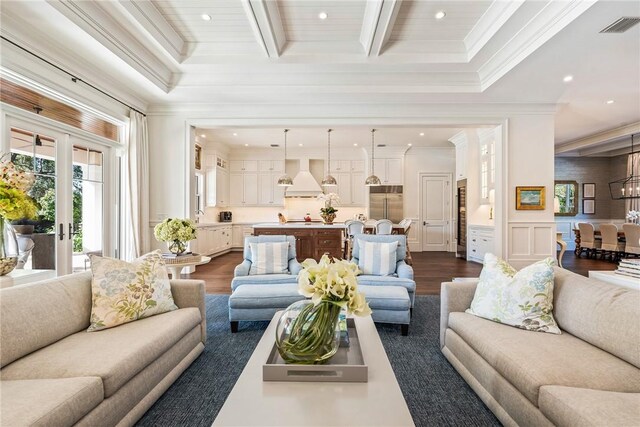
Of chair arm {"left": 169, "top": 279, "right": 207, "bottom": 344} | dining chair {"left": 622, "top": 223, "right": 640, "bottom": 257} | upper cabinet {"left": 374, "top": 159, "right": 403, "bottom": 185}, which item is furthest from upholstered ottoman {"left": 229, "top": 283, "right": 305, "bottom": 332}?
dining chair {"left": 622, "top": 223, "right": 640, "bottom": 257}

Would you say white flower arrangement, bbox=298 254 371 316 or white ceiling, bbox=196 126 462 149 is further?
white ceiling, bbox=196 126 462 149

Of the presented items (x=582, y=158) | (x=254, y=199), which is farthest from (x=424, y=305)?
(x=582, y=158)

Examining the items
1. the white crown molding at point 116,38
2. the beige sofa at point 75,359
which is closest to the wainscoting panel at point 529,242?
the beige sofa at point 75,359

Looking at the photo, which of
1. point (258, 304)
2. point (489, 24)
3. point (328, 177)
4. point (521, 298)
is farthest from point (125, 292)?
point (328, 177)

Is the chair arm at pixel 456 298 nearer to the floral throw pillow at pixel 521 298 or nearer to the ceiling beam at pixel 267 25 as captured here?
the floral throw pillow at pixel 521 298

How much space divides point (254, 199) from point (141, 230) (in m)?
4.46

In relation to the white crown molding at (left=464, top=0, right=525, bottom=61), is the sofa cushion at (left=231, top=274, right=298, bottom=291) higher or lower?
lower

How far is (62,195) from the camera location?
3.65 m

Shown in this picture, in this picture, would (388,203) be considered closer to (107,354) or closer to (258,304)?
(258,304)

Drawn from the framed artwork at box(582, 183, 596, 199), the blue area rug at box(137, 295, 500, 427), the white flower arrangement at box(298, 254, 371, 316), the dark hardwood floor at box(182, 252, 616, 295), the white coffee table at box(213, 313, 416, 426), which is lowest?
the blue area rug at box(137, 295, 500, 427)

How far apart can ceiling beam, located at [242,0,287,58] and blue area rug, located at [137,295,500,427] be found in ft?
10.7

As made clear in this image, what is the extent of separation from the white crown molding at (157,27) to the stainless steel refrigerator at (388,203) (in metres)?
6.15

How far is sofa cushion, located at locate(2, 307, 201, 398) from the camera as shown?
1488mm

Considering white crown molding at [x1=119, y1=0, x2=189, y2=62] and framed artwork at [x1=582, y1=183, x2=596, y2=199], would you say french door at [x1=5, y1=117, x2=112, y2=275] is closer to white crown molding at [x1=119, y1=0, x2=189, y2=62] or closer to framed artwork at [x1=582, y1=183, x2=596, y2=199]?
white crown molding at [x1=119, y1=0, x2=189, y2=62]
